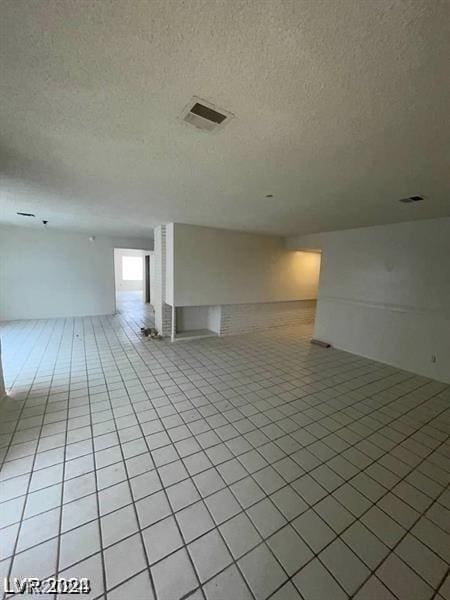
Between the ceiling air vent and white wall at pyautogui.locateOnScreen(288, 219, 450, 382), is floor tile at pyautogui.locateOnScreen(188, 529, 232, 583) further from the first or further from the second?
white wall at pyautogui.locateOnScreen(288, 219, 450, 382)

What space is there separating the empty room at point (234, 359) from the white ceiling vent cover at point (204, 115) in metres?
0.01

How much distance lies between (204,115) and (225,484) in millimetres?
2405

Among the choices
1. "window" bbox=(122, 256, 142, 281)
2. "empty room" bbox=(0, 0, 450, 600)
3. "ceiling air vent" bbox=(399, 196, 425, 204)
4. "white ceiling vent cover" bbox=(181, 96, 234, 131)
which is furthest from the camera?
"window" bbox=(122, 256, 142, 281)

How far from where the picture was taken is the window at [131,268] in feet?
41.2

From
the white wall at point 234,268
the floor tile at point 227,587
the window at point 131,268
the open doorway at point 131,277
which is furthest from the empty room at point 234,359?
the window at point 131,268

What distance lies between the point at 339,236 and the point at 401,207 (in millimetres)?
1801

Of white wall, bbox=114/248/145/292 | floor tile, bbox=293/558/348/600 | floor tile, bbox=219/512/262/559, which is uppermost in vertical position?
white wall, bbox=114/248/145/292

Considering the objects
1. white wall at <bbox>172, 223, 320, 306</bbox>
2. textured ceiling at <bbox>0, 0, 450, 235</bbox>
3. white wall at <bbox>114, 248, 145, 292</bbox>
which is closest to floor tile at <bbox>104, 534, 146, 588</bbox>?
textured ceiling at <bbox>0, 0, 450, 235</bbox>

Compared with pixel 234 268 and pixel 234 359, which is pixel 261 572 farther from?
pixel 234 268

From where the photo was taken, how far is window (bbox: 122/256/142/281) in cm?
1255

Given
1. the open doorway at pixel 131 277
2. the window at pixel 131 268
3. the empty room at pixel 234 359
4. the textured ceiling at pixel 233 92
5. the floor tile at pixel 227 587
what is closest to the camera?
the textured ceiling at pixel 233 92

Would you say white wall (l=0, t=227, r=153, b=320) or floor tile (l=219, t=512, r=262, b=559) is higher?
white wall (l=0, t=227, r=153, b=320)

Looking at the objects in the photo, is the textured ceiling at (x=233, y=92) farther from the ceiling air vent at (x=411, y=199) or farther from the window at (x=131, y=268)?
the window at (x=131, y=268)

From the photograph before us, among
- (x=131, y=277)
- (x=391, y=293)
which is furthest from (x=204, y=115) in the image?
(x=131, y=277)
